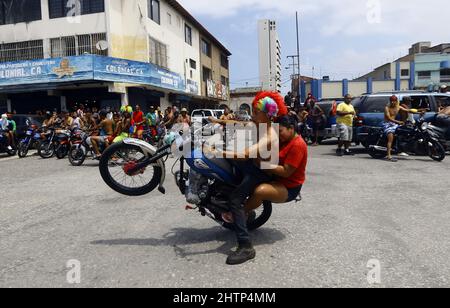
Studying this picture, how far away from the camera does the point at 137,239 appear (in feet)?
14.3

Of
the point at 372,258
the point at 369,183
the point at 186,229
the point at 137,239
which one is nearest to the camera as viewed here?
the point at 372,258

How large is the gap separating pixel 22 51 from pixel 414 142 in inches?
906

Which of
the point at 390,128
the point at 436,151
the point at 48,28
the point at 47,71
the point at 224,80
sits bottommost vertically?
the point at 436,151

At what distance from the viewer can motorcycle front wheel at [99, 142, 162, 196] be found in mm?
4602

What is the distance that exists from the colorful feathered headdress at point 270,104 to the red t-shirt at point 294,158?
1.12ft

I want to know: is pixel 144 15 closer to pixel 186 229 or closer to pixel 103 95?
pixel 103 95

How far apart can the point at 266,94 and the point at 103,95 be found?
2104cm

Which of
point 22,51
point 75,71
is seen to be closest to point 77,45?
point 75,71

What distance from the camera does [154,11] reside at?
2612 centimetres

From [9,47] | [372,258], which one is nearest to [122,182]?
[372,258]

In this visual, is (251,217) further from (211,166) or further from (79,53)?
(79,53)

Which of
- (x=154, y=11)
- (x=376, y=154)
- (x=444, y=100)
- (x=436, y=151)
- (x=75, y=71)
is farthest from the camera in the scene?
(x=154, y=11)

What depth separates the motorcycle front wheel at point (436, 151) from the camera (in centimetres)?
986

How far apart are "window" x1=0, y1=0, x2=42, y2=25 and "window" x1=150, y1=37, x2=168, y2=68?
6.87m
